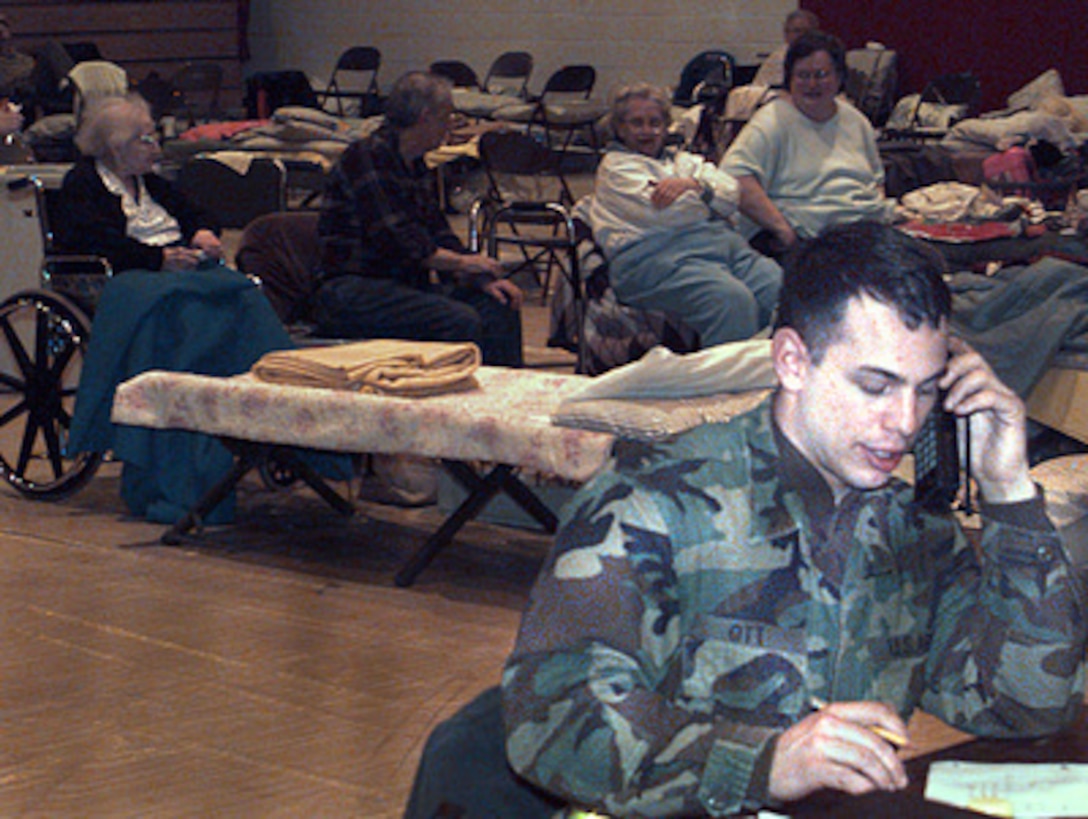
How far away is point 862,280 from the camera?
59.2 inches

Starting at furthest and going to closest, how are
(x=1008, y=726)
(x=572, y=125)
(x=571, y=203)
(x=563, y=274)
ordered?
(x=572, y=125)
(x=571, y=203)
(x=563, y=274)
(x=1008, y=726)

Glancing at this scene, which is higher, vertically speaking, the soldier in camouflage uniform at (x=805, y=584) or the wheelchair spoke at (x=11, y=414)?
the soldier in camouflage uniform at (x=805, y=584)

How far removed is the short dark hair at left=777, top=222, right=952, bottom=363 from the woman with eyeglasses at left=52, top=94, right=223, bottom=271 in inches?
146

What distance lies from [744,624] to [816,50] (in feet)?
14.1

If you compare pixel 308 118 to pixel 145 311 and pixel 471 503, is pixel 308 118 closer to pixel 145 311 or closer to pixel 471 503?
pixel 145 311

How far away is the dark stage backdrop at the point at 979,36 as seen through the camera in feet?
40.8

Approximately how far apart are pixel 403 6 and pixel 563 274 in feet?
34.0

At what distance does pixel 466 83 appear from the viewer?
47.6 feet

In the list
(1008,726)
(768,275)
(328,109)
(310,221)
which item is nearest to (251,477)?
(310,221)

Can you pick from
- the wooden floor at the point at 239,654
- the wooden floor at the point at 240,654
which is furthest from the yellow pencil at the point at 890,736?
the wooden floor at the point at 239,654

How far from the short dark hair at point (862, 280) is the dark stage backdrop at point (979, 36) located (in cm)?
1144

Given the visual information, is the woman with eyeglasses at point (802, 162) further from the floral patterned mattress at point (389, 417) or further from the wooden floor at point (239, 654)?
the wooden floor at point (239, 654)

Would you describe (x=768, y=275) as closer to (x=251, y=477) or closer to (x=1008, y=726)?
(x=251, y=477)

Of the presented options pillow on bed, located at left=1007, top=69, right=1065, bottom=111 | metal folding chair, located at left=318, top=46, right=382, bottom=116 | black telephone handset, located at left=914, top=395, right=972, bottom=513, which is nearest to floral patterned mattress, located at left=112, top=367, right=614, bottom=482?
black telephone handset, located at left=914, top=395, right=972, bottom=513
